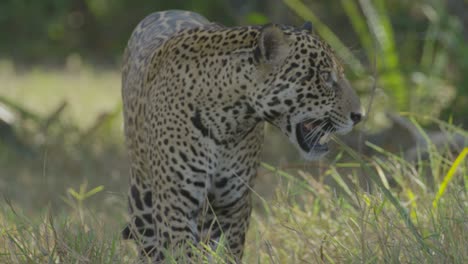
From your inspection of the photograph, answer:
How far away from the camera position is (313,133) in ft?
14.1

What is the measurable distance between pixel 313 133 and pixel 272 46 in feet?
1.27

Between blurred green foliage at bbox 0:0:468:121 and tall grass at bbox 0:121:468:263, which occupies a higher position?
tall grass at bbox 0:121:468:263

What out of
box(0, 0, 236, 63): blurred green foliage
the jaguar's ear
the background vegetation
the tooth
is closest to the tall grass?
the background vegetation

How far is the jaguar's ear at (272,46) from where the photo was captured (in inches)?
166

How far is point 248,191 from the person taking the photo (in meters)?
4.77

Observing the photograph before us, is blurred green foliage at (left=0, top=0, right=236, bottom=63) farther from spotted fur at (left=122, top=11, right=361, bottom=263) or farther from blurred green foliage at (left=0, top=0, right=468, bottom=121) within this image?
spotted fur at (left=122, top=11, right=361, bottom=263)

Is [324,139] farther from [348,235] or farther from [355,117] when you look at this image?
[348,235]

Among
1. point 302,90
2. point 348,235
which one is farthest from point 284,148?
point 302,90

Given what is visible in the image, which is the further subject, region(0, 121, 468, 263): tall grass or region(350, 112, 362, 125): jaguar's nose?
region(350, 112, 362, 125): jaguar's nose

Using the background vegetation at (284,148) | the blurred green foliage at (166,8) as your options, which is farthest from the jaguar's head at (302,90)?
the blurred green foliage at (166,8)

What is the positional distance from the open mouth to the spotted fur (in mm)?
24

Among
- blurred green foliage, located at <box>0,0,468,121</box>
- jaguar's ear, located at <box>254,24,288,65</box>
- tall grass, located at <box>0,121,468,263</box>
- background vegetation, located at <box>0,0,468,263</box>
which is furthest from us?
blurred green foliage, located at <box>0,0,468,121</box>

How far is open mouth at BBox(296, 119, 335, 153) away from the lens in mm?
4297

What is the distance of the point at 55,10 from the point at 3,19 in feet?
2.37
